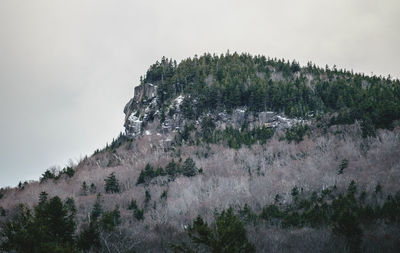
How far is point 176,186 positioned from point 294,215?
1860 inches

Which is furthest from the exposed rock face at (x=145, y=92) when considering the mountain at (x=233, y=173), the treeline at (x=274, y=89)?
the treeline at (x=274, y=89)

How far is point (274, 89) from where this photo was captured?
144 m

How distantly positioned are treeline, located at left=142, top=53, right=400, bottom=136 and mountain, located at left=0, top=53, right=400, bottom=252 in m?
0.57

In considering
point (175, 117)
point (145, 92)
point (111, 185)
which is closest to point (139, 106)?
point (145, 92)

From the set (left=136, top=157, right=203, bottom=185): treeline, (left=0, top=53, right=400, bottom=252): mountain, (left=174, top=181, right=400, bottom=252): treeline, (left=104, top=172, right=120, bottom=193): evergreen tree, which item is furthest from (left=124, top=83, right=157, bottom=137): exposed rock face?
(left=174, top=181, right=400, bottom=252): treeline

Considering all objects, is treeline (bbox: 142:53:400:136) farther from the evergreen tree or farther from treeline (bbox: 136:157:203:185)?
the evergreen tree

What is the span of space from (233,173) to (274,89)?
1980 inches

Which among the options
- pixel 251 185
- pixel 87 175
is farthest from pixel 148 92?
pixel 251 185

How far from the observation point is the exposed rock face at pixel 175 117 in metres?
138

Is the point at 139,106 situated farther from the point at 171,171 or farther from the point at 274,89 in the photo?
the point at 171,171

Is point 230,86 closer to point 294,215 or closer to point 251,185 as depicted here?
point 251,185

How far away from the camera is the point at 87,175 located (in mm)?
121125

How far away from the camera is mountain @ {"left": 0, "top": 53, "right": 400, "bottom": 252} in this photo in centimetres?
4038

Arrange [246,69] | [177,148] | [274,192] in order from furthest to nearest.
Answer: [246,69], [177,148], [274,192]
